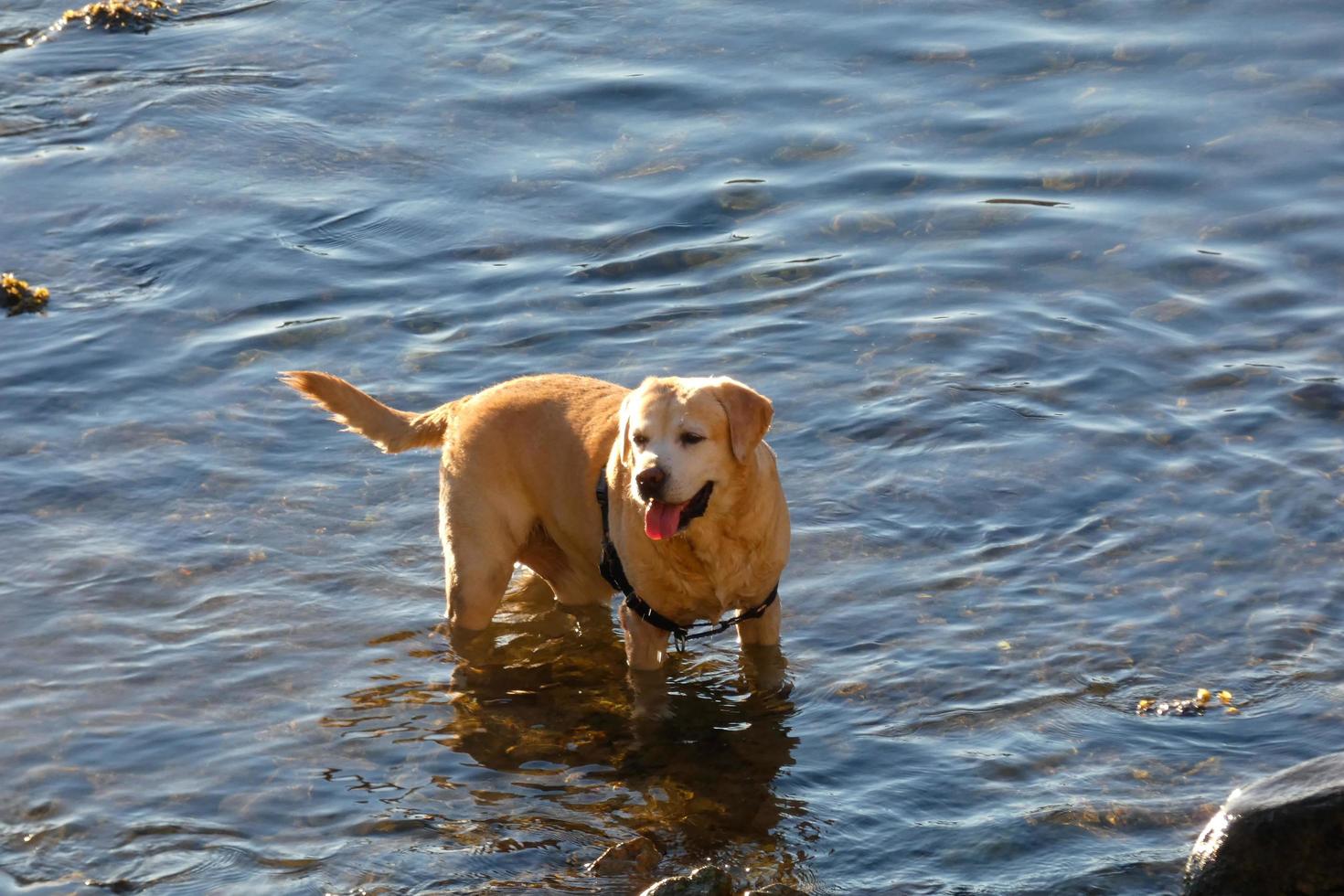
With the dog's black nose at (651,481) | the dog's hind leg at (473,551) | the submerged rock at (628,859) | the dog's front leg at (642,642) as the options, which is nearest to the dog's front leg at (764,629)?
the dog's front leg at (642,642)

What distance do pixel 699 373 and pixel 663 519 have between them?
4.08 metres

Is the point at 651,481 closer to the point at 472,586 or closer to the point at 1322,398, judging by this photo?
the point at 472,586

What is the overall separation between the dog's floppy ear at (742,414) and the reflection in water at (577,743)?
134 centimetres

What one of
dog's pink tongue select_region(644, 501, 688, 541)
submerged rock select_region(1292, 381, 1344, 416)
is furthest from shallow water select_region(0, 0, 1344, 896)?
dog's pink tongue select_region(644, 501, 688, 541)

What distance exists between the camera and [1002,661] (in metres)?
7.92

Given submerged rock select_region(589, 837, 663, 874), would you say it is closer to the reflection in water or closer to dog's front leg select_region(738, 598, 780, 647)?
the reflection in water

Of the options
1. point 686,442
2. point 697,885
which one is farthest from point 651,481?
point 697,885

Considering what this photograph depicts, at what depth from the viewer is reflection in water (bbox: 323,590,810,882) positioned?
6961 mm

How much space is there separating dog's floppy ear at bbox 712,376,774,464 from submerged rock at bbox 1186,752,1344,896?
7.65ft

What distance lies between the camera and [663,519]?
7035mm

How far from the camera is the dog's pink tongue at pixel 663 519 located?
7.02 meters

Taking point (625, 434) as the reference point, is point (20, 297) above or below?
below

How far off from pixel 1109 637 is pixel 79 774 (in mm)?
4712

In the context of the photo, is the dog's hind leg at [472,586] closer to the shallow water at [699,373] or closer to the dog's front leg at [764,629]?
the shallow water at [699,373]
